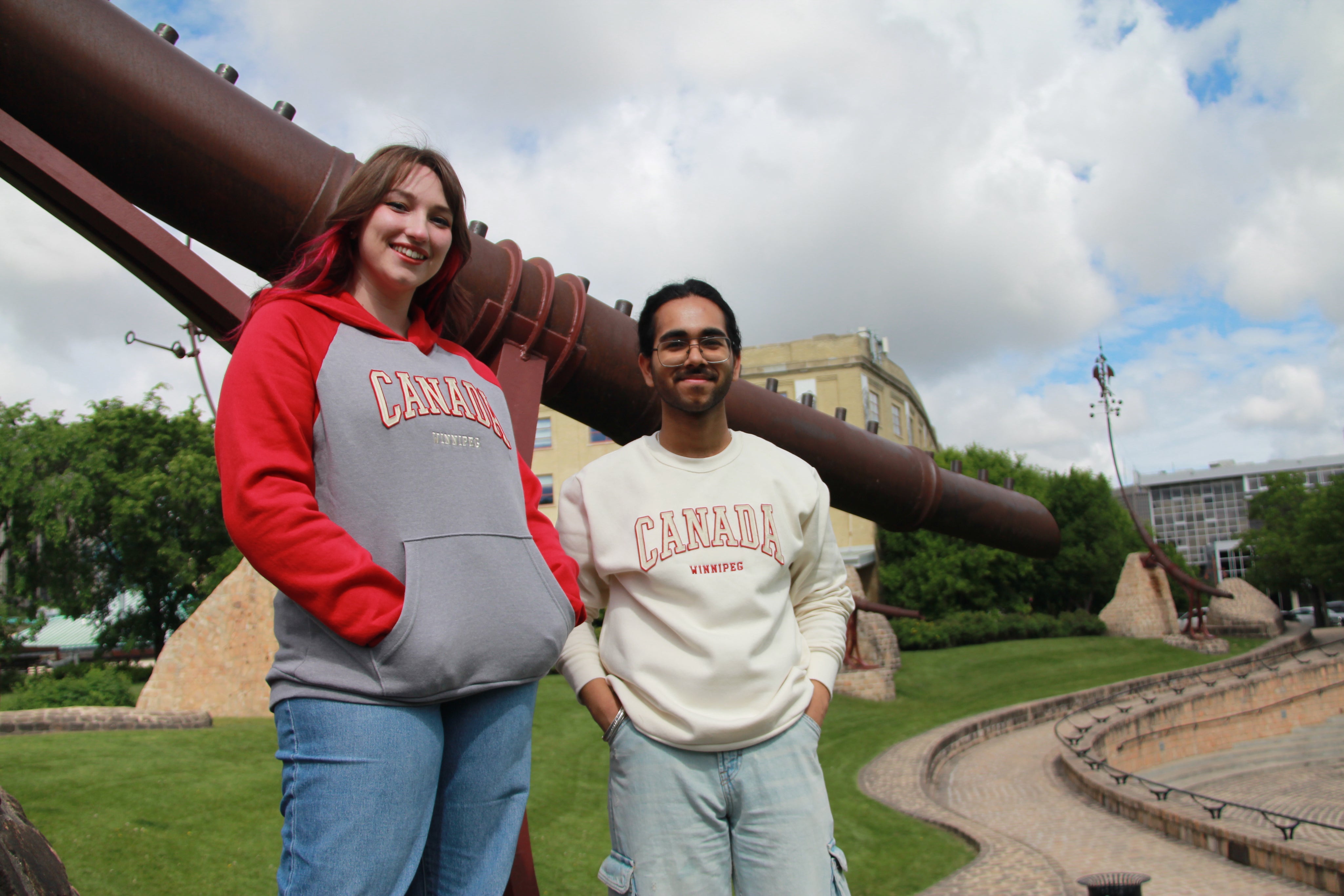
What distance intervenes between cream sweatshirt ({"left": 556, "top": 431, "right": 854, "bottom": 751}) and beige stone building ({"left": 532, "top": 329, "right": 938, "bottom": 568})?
29.9 meters

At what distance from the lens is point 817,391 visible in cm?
3484

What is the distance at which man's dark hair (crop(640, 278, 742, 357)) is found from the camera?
2.26 m

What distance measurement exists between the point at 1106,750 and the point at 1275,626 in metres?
22.3

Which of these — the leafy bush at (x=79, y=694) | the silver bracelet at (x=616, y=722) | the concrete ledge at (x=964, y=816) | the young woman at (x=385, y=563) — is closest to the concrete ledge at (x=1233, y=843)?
the concrete ledge at (x=964, y=816)

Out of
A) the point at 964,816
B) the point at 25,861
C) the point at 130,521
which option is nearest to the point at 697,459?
the point at 25,861

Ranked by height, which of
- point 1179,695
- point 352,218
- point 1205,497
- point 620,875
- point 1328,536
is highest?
point 1205,497

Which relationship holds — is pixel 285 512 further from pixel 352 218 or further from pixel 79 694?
pixel 79 694

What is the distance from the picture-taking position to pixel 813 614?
2289 millimetres

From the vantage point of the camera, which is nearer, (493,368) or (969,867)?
(493,368)

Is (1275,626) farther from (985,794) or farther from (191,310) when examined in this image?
(191,310)

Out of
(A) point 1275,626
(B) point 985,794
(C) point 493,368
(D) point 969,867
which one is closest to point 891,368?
(A) point 1275,626

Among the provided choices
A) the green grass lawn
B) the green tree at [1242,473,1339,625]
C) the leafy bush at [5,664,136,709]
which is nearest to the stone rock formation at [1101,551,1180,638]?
the green grass lawn

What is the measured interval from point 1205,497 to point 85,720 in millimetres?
117341

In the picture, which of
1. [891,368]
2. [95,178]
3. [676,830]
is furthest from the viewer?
[891,368]
